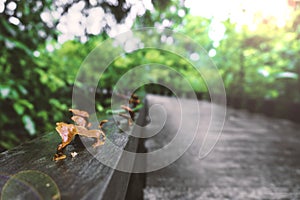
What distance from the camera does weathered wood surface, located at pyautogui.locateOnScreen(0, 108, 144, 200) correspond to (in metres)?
0.47

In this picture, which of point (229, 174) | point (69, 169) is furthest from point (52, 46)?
point (69, 169)

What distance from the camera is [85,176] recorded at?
539 mm

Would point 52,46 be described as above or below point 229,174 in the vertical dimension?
above

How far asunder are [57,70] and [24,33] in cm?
53

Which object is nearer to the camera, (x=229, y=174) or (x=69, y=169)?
(x=69, y=169)

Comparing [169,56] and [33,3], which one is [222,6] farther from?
[169,56]

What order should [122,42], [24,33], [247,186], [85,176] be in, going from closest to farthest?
[85,176], [24,33], [247,186], [122,42]

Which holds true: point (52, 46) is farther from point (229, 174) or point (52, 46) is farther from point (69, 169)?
point (69, 169)

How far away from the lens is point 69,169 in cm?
59

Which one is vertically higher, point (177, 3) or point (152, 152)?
point (177, 3)

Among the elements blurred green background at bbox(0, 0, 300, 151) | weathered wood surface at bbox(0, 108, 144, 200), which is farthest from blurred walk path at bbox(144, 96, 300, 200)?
weathered wood surface at bbox(0, 108, 144, 200)

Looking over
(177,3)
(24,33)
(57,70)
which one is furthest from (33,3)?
(177,3)

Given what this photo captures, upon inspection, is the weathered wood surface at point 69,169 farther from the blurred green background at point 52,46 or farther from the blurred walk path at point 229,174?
the blurred walk path at point 229,174

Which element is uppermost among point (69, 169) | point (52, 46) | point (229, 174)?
point (52, 46)
